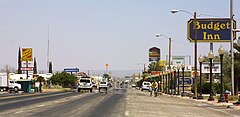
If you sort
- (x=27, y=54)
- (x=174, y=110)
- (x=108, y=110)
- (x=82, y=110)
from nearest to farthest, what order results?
(x=82, y=110) < (x=108, y=110) < (x=174, y=110) < (x=27, y=54)

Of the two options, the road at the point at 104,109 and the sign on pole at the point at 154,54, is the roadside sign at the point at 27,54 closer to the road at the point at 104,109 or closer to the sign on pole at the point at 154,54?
the sign on pole at the point at 154,54

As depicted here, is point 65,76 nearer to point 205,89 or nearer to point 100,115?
point 205,89

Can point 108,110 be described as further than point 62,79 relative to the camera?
No

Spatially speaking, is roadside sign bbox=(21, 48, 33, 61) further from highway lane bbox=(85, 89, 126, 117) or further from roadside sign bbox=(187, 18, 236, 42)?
highway lane bbox=(85, 89, 126, 117)

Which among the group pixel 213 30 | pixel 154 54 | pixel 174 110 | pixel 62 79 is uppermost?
pixel 154 54

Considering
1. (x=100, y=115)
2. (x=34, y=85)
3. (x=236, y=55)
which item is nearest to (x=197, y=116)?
(x=100, y=115)

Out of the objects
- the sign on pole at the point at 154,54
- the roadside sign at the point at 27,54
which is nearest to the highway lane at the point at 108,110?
the roadside sign at the point at 27,54

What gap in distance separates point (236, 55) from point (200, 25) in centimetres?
612

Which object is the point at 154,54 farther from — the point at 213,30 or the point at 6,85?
the point at 213,30

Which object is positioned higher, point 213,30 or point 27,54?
point 213,30

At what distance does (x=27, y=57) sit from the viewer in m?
107

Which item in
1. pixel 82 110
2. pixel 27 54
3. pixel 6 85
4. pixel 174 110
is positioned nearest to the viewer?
pixel 82 110

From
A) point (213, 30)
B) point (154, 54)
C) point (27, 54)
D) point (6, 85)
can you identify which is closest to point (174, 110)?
point (213, 30)

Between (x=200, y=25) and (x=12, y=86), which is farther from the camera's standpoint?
(x=12, y=86)
